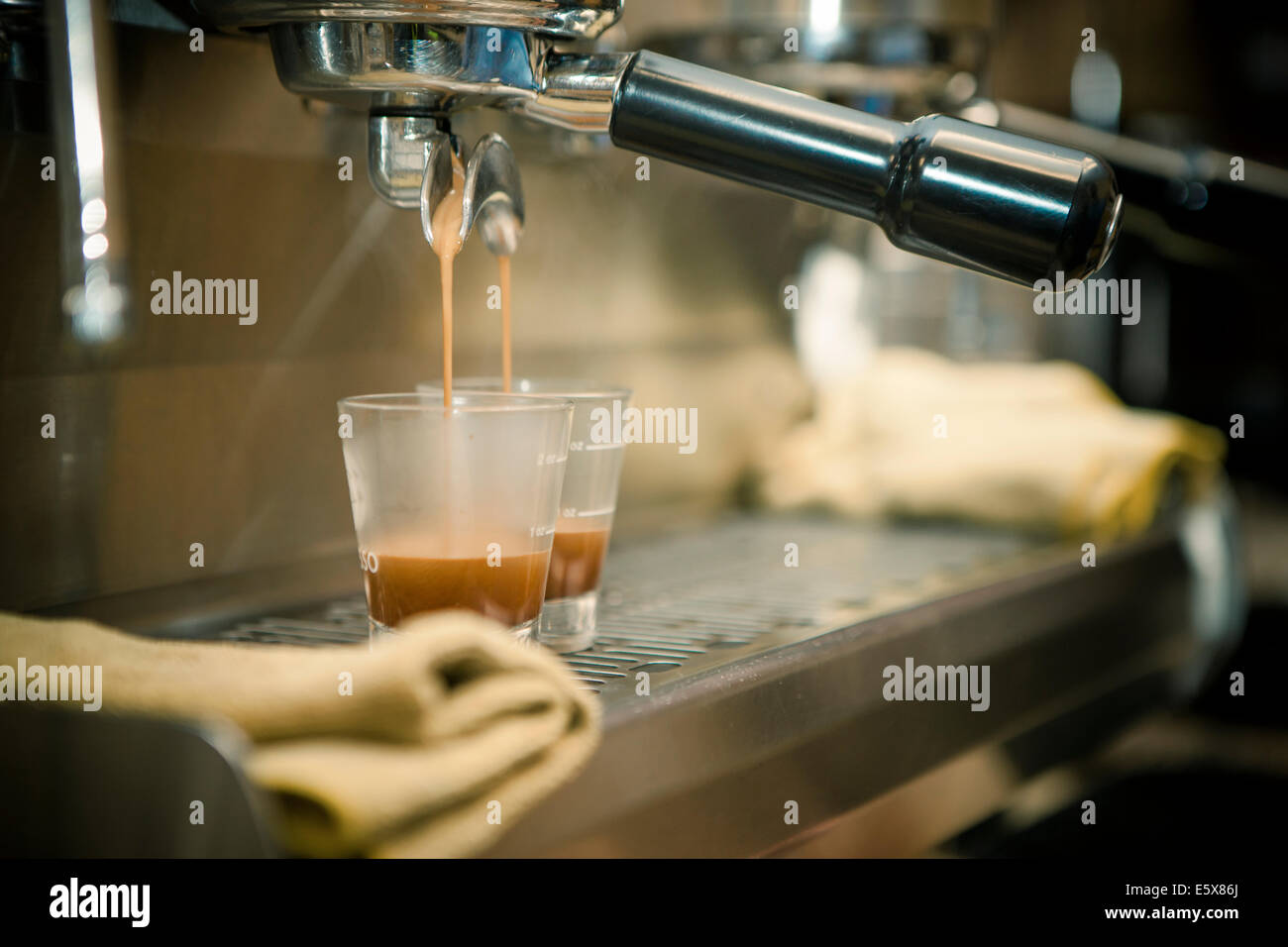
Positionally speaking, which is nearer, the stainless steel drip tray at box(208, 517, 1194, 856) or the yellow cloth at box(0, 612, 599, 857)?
the yellow cloth at box(0, 612, 599, 857)

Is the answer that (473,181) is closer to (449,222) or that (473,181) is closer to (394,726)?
(449,222)

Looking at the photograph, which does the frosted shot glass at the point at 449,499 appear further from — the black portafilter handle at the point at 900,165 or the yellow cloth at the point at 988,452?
the yellow cloth at the point at 988,452

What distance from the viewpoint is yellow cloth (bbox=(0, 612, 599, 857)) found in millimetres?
332

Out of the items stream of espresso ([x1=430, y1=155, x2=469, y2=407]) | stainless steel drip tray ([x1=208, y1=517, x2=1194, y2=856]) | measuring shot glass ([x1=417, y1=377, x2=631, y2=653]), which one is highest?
stream of espresso ([x1=430, y1=155, x2=469, y2=407])

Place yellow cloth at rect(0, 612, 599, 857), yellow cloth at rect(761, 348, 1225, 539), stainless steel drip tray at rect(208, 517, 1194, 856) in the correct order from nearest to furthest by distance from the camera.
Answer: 1. yellow cloth at rect(0, 612, 599, 857)
2. stainless steel drip tray at rect(208, 517, 1194, 856)
3. yellow cloth at rect(761, 348, 1225, 539)

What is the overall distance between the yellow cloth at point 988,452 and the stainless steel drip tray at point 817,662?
21mm

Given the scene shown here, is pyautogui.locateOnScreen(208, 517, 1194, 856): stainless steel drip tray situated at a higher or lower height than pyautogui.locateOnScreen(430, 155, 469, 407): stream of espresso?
lower

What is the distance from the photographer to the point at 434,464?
17.6 inches

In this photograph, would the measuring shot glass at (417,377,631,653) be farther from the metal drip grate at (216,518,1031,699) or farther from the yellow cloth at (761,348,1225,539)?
the yellow cloth at (761,348,1225,539)

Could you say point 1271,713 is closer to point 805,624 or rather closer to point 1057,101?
point 1057,101

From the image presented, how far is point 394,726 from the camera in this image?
0.35 m

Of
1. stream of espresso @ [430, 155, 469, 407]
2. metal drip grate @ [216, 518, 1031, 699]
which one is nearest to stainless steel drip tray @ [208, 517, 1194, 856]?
metal drip grate @ [216, 518, 1031, 699]

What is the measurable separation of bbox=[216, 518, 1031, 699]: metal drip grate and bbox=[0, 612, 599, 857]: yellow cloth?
0.08 meters

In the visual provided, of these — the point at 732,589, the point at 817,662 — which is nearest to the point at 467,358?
the point at 732,589
